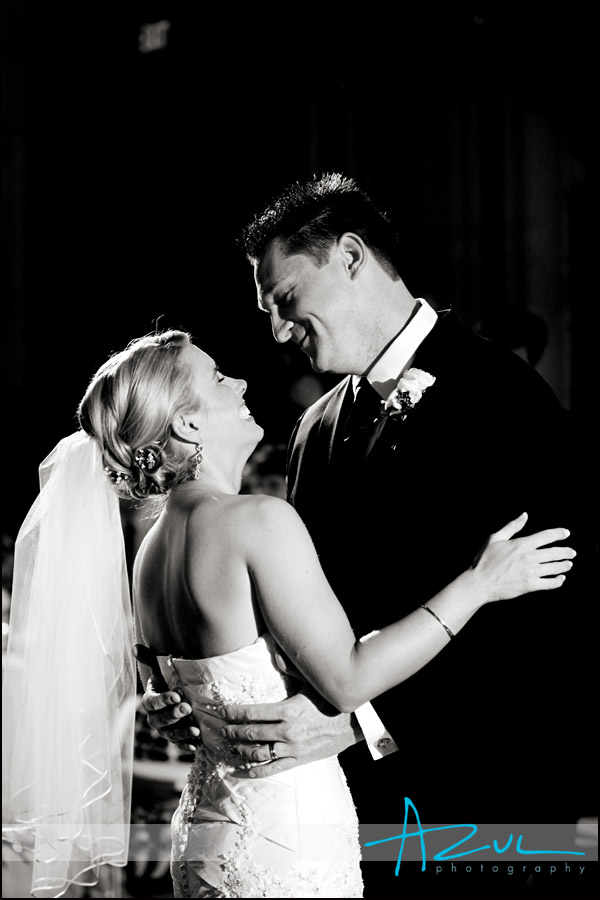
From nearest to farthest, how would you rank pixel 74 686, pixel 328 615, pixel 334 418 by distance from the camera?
1. pixel 328 615
2. pixel 74 686
3. pixel 334 418

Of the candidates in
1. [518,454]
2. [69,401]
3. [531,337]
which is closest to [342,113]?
[531,337]

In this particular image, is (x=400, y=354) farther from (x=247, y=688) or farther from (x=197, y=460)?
(x=247, y=688)

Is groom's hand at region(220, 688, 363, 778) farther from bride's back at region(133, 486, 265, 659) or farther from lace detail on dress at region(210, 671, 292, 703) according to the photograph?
bride's back at region(133, 486, 265, 659)

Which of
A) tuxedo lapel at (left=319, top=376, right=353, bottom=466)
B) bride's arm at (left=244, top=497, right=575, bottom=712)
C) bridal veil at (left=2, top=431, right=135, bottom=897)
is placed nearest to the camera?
bride's arm at (left=244, top=497, right=575, bottom=712)

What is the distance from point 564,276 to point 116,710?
3052mm

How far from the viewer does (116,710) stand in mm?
2281

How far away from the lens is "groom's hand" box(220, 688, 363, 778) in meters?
1.90

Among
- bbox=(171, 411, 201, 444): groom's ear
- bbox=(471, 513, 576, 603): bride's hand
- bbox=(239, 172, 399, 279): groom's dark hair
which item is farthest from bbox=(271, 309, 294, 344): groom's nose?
bbox=(471, 513, 576, 603): bride's hand

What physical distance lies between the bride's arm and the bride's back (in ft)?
0.14

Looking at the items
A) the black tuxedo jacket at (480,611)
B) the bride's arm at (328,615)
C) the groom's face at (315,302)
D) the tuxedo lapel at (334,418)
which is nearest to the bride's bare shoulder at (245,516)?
the bride's arm at (328,615)

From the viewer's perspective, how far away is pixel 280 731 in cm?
190

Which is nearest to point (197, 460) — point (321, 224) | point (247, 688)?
point (247, 688)

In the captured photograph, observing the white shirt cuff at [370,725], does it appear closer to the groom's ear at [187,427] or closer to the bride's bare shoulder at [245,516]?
the bride's bare shoulder at [245,516]

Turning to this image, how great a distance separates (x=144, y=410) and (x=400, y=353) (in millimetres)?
829
